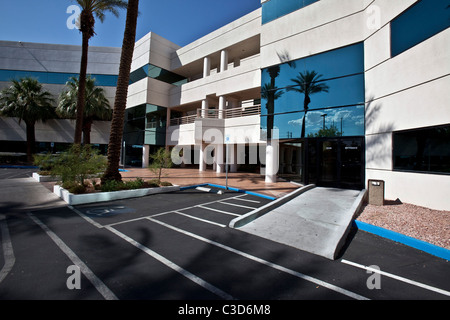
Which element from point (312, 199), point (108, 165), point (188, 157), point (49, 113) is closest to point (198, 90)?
point (188, 157)

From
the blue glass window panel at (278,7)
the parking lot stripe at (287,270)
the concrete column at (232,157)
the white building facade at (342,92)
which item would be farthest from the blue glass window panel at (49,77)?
the parking lot stripe at (287,270)

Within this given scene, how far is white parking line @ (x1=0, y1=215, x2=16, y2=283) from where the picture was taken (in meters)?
3.36

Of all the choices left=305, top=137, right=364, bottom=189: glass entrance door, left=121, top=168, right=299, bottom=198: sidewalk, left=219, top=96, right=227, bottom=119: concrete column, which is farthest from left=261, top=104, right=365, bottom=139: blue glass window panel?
left=219, top=96, right=227, bottom=119: concrete column

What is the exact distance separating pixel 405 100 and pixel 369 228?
18.8ft

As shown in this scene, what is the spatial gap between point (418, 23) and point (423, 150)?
15.5 feet

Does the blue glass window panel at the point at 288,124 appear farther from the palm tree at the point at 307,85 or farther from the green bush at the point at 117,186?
the green bush at the point at 117,186

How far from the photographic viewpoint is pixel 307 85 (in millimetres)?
12156

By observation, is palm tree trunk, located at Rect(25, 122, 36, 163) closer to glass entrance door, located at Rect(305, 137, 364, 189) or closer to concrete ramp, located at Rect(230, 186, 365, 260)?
concrete ramp, located at Rect(230, 186, 365, 260)

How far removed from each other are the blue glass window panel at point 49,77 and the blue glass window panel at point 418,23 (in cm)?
3105

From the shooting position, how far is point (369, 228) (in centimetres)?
567

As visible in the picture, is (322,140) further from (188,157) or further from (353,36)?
(188,157)

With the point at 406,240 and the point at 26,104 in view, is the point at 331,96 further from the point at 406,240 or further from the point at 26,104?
the point at 26,104

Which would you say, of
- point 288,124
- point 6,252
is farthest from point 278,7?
point 6,252

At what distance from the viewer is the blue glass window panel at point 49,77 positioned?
27.1 metres
